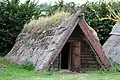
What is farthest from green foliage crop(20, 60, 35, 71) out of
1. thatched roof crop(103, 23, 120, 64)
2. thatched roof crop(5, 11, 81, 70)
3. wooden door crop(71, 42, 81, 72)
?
thatched roof crop(103, 23, 120, 64)

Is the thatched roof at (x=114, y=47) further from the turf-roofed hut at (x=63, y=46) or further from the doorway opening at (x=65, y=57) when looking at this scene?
the turf-roofed hut at (x=63, y=46)

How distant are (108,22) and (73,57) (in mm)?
8688

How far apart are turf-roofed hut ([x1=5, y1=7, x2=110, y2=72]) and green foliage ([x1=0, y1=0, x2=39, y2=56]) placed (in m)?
5.68

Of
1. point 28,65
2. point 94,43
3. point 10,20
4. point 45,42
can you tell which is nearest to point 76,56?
point 94,43

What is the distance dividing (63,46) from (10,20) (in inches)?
327

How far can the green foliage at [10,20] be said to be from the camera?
2180 centimetres

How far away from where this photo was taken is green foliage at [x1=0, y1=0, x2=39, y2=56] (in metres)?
21.8

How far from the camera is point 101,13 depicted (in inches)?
892

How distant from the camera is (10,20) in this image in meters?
21.8

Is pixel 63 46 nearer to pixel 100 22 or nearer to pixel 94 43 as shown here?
pixel 94 43

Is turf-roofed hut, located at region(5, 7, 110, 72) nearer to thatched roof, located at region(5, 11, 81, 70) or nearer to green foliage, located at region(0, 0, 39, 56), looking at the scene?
thatched roof, located at region(5, 11, 81, 70)

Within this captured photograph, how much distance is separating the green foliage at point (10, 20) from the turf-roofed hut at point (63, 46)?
5.68 m

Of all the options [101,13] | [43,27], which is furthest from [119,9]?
[101,13]

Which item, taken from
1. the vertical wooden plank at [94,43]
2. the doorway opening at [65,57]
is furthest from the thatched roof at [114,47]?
the vertical wooden plank at [94,43]
